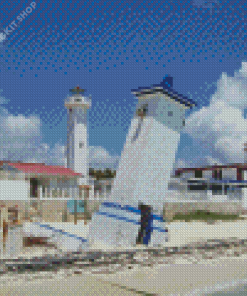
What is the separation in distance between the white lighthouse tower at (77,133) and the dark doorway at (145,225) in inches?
809

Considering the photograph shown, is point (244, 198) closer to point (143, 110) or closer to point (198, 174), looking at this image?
point (198, 174)

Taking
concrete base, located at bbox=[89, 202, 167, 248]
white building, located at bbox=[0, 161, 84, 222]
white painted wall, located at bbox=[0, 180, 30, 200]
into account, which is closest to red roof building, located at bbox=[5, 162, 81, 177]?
white building, located at bbox=[0, 161, 84, 222]

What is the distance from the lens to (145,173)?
11.1 m

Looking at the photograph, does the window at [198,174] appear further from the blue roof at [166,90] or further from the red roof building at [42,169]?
the blue roof at [166,90]

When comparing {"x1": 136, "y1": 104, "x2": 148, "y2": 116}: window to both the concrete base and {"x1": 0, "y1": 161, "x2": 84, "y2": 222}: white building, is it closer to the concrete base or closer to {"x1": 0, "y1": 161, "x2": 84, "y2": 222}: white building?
the concrete base

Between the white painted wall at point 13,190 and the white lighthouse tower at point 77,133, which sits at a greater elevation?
the white lighthouse tower at point 77,133

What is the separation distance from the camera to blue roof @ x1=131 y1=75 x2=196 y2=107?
441 inches

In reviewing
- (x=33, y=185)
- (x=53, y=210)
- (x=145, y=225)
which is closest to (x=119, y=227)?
(x=145, y=225)

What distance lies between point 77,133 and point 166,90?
894 inches

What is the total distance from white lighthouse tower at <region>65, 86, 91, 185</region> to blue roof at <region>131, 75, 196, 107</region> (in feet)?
A: 67.4

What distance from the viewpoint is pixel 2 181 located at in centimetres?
2303

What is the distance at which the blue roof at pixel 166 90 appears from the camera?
11.2 m

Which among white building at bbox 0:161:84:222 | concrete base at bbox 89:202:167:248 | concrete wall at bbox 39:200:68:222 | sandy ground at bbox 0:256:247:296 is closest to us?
sandy ground at bbox 0:256:247:296

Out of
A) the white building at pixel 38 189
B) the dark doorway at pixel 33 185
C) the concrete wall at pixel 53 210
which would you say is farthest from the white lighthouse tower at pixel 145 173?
the dark doorway at pixel 33 185
